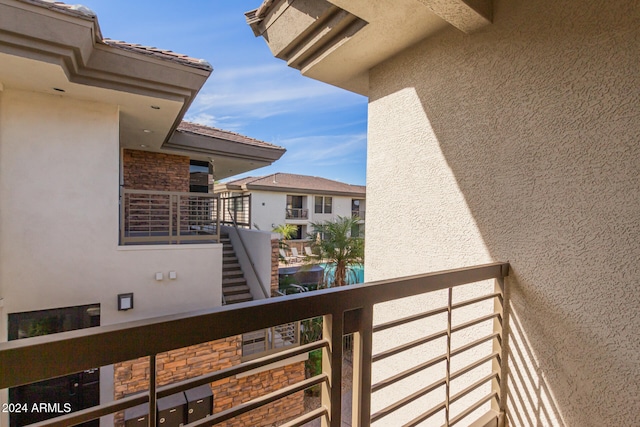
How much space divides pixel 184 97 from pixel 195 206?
220cm

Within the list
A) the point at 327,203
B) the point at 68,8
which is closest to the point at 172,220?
the point at 68,8

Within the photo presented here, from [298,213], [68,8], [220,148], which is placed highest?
[68,8]

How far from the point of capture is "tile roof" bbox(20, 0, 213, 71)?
3.11 m

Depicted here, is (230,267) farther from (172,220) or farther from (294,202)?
(294,202)

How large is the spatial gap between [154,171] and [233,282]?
3457 millimetres

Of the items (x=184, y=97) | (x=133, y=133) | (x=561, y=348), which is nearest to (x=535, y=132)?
(x=561, y=348)

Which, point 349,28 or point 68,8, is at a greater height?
point 68,8

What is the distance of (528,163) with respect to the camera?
1.86 metres

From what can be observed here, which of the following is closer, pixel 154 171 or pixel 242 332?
pixel 242 332

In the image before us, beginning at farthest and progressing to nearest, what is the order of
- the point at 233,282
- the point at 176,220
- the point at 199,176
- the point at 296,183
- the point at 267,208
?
the point at 296,183 < the point at 267,208 < the point at 199,176 < the point at 233,282 < the point at 176,220

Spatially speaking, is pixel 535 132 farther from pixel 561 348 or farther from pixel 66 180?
pixel 66 180

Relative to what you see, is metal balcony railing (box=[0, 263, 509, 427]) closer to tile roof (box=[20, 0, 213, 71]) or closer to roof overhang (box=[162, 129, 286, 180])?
tile roof (box=[20, 0, 213, 71])

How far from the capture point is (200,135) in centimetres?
744

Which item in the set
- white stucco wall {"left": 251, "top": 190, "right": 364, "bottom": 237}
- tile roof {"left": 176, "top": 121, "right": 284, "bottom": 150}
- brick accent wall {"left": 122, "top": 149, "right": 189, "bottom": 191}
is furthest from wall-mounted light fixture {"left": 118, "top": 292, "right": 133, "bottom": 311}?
white stucco wall {"left": 251, "top": 190, "right": 364, "bottom": 237}
